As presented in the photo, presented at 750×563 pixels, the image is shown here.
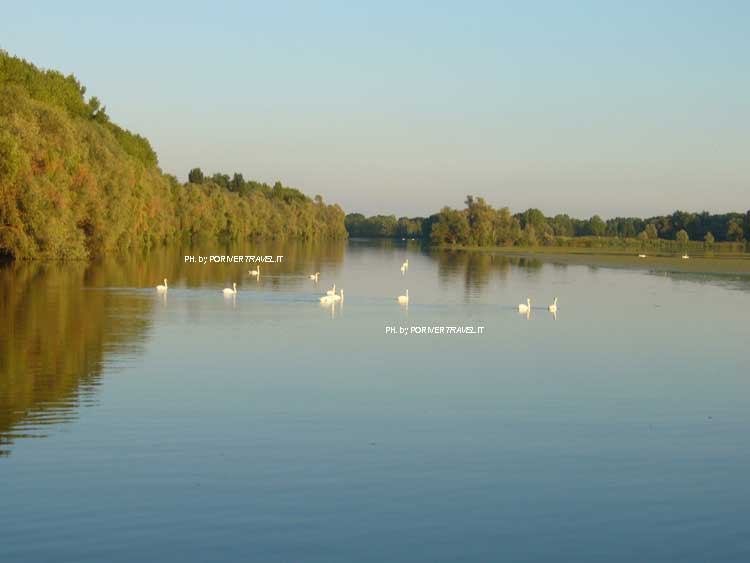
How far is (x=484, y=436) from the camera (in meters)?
16.0

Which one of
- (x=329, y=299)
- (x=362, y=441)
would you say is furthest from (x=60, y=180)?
(x=362, y=441)

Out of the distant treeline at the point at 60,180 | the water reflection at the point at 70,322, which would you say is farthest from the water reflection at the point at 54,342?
the distant treeline at the point at 60,180

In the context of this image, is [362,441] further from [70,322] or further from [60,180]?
[60,180]

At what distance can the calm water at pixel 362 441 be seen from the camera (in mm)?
10750

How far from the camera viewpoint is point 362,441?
50.4 feet

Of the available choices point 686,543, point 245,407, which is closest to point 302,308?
point 245,407

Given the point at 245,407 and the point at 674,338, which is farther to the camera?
the point at 674,338

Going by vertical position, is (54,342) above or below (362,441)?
above

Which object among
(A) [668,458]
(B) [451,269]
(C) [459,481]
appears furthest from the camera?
(B) [451,269]

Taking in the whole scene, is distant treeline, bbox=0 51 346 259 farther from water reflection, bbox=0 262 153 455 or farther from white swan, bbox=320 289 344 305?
white swan, bbox=320 289 344 305

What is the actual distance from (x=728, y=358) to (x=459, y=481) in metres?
16.8

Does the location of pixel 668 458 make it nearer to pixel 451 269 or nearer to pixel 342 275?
pixel 342 275

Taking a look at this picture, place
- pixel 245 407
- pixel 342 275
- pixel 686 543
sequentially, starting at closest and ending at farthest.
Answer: pixel 686 543
pixel 245 407
pixel 342 275

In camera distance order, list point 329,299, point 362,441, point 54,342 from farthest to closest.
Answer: point 329,299, point 54,342, point 362,441
